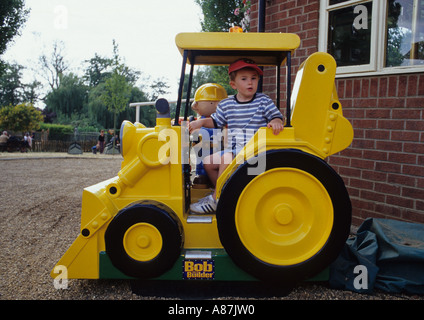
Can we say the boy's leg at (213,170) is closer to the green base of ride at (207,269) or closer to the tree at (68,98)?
the green base of ride at (207,269)

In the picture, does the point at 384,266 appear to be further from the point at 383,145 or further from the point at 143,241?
the point at 143,241

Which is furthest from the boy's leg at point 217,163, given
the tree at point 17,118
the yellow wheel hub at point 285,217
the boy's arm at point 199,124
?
the tree at point 17,118

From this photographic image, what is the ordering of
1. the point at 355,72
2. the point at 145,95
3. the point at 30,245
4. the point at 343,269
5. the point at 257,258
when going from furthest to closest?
the point at 145,95 → the point at 355,72 → the point at 30,245 → the point at 343,269 → the point at 257,258

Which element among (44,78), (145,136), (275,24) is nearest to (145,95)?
(44,78)

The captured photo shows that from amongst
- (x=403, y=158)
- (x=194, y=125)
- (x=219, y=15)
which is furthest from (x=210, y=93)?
(x=219, y=15)

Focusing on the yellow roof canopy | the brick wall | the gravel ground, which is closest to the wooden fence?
the gravel ground

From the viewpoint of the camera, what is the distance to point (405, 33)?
12.7 feet

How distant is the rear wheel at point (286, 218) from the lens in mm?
2371

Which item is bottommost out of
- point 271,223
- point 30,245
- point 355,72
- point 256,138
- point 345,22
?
point 30,245

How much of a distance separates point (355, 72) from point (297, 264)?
2.72 metres

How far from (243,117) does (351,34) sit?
242 centimetres

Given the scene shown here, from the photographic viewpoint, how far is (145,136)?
8.37 feet
